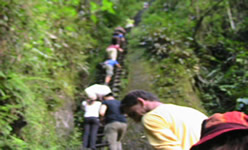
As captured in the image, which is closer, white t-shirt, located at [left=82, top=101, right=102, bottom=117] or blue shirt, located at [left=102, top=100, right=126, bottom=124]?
blue shirt, located at [left=102, top=100, right=126, bottom=124]

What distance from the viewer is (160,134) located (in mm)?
1537

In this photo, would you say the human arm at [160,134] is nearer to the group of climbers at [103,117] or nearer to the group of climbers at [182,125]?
the group of climbers at [182,125]

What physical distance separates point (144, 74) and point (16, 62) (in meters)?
4.87

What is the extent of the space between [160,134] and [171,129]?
0.31 ft

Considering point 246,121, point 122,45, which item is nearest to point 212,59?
point 122,45

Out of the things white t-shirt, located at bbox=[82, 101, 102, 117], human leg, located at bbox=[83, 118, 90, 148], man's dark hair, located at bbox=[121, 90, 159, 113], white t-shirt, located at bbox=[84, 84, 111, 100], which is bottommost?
→ human leg, located at bbox=[83, 118, 90, 148]

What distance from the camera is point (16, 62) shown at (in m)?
4.03

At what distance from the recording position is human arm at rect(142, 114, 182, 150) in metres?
1.50

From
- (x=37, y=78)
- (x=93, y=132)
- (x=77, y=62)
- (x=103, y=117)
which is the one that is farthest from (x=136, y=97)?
(x=77, y=62)

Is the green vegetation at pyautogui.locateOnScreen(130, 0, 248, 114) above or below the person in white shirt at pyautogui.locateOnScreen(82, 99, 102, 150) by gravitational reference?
above

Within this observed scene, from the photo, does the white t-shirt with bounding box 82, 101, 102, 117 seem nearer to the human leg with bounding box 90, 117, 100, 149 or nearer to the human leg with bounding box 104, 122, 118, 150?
the human leg with bounding box 90, 117, 100, 149

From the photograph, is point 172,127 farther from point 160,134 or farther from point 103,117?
point 103,117

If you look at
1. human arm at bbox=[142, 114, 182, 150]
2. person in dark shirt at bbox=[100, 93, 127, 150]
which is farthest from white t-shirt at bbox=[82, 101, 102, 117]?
human arm at bbox=[142, 114, 182, 150]

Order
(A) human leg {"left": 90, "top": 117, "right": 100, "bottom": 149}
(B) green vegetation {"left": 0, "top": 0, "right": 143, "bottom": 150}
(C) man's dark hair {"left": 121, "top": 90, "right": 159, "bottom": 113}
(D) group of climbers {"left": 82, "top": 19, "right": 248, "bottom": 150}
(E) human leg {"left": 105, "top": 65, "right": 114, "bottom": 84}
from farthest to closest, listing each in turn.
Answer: (E) human leg {"left": 105, "top": 65, "right": 114, "bottom": 84} < (A) human leg {"left": 90, "top": 117, "right": 100, "bottom": 149} < (B) green vegetation {"left": 0, "top": 0, "right": 143, "bottom": 150} < (C) man's dark hair {"left": 121, "top": 90, "right": 159, "bottom": 113} < (D) group of climbers {"left": 82, "top": 19, "right": 248, "bottom": 150}
